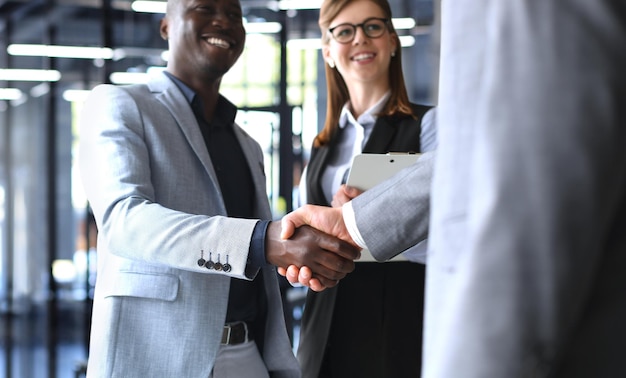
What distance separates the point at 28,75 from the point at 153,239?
5.81 m

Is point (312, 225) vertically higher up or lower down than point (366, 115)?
lower down

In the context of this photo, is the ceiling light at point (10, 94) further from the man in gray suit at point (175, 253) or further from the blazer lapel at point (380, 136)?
the man in gray suit at point (175, 253)

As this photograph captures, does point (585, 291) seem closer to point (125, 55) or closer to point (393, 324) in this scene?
point (393, 324)

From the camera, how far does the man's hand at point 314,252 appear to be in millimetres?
2004

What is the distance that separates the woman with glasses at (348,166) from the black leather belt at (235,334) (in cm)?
46

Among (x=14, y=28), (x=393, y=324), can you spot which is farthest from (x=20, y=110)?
(x=393, y=324)

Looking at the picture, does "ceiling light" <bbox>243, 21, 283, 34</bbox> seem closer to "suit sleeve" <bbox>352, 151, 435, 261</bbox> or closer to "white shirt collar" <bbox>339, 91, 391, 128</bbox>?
"white shirt collar" <bbox>339, 91, 391, 128</bbox>

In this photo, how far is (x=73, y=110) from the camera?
7.41 metres

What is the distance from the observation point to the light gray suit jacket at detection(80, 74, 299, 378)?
193cm

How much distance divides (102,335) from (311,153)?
46.5 inches

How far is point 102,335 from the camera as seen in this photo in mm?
1993

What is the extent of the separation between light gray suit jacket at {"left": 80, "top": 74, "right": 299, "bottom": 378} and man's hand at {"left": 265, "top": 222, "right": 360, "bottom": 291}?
10 cm

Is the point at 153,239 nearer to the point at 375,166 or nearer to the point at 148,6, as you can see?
the point at 375,166

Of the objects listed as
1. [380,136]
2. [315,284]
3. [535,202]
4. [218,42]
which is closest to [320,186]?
[380,136]
